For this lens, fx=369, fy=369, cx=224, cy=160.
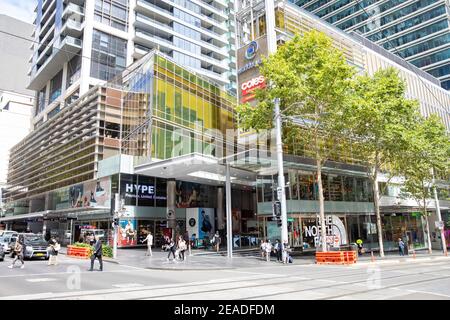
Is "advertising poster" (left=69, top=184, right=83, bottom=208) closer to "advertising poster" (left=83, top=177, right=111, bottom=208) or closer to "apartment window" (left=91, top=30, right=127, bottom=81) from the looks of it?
"advertising poster" (left=83, top=177, right=111, bottom=208)

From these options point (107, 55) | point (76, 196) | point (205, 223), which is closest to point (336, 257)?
point (205, 223)

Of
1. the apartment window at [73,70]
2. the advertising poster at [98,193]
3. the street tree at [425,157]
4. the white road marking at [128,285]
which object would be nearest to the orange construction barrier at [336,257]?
the street tree at [425,157]

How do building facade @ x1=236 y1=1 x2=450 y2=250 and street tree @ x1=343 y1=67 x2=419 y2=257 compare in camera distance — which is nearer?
street tree @ x1=343 y1=67 x2=419 y2=257

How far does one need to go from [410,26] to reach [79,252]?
8238cm

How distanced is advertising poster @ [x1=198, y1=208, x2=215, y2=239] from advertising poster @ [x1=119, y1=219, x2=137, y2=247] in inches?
276

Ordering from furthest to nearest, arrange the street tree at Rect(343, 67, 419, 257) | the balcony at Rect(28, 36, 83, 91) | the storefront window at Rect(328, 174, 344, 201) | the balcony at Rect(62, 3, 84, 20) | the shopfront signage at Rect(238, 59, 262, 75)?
the balcony at Rect(62, 3, 84, 20), the balcony at Rect(28, 36, 83, 91), the shopfront signage at Rect(238, 59, 262, 75), the storefront window at Rect(328, 174, 344, 201), the street tree at Rect(343, 67, 419, 257)

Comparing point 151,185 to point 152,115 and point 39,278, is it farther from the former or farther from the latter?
point 39,278

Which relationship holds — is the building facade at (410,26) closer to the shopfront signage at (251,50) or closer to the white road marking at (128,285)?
the shopfront signage at (251,50)

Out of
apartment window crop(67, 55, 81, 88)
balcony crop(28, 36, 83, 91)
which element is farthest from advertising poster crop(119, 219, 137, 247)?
apartment window crop(67, 55, 81, 88)

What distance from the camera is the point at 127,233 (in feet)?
121

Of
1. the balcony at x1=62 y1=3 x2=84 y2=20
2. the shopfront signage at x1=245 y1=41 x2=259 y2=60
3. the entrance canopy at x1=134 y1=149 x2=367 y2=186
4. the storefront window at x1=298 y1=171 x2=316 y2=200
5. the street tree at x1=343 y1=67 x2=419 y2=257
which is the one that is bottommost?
the storefront window at x1=298 y1=171 x2=316 y2=200

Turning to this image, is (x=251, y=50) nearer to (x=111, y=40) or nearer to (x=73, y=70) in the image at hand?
(x=111, y=40)

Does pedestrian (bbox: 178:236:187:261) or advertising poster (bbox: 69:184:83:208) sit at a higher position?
advertising poster (bbox: 69:184:83:208)

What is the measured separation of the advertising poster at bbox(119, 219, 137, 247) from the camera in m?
Answer: 36.2
